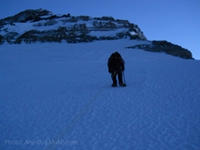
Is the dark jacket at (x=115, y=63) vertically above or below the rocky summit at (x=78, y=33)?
below

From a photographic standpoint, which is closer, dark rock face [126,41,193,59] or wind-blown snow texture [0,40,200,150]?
wind-blown snow texture [0,40,200,150]

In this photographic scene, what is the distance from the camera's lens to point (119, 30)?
47.6 metres

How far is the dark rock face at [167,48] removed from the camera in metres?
34.3

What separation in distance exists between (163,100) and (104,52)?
2539cm

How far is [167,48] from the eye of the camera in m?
35.8

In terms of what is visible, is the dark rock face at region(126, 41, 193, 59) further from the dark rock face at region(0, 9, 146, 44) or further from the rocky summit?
the dark rock face at region(0, 9, 146, 44)

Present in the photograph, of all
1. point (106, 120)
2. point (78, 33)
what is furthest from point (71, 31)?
point (106, 120)

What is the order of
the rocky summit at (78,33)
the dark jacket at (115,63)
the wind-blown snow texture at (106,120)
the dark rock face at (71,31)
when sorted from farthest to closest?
the dark rock face at (71,31), the rocky summit at (78,33), the dark jacket at (115,63), the wind-blown snow texture at (106,120)

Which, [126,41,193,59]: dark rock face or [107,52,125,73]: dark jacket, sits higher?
[126,41,193,59]: dark rock face

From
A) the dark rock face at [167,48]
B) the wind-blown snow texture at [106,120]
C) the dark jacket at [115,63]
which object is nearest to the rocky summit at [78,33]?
the dark rock face at [167,48]

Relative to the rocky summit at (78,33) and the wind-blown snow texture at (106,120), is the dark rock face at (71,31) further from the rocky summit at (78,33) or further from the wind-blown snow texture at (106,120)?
the wind-blown snow texture at (106,120)

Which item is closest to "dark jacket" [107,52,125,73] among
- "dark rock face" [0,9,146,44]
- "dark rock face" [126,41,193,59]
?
"dark rock face" [126,41,193,59]

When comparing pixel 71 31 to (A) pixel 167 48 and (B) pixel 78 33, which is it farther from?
(A) pixel 167 48

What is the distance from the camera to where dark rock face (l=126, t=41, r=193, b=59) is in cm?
3431
